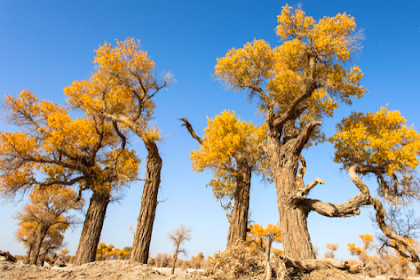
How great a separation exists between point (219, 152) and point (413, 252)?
752 cm

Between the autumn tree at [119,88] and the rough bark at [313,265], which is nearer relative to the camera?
the rough bark at [313,265]

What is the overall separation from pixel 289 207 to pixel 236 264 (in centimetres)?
469

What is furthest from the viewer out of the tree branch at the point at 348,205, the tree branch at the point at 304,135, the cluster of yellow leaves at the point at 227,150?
the cluster of yellow leaves at the point at 227,150

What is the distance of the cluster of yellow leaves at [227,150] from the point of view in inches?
433

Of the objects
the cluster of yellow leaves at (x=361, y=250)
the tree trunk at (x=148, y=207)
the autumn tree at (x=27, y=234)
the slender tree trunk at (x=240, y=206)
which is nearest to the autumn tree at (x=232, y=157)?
the slender tree trunk at (x=240, y=206)

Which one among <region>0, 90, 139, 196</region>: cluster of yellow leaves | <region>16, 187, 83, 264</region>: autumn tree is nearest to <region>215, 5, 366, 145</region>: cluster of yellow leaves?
<region>0, 90, 139, 196</region>: cluster of yellow leaves

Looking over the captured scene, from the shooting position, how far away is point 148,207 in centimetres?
873

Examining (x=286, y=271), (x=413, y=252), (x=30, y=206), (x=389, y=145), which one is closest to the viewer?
(x=286, y=271)

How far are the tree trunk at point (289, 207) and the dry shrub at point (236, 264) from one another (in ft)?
10.5

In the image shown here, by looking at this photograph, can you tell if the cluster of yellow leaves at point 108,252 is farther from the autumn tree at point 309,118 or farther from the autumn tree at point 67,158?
the autumn tree at point 309,118

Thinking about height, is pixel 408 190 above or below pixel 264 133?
below

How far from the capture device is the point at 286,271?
356cm

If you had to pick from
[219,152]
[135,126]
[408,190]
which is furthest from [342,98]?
[135,126]

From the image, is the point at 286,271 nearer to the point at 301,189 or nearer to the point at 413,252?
the point at 301,189
